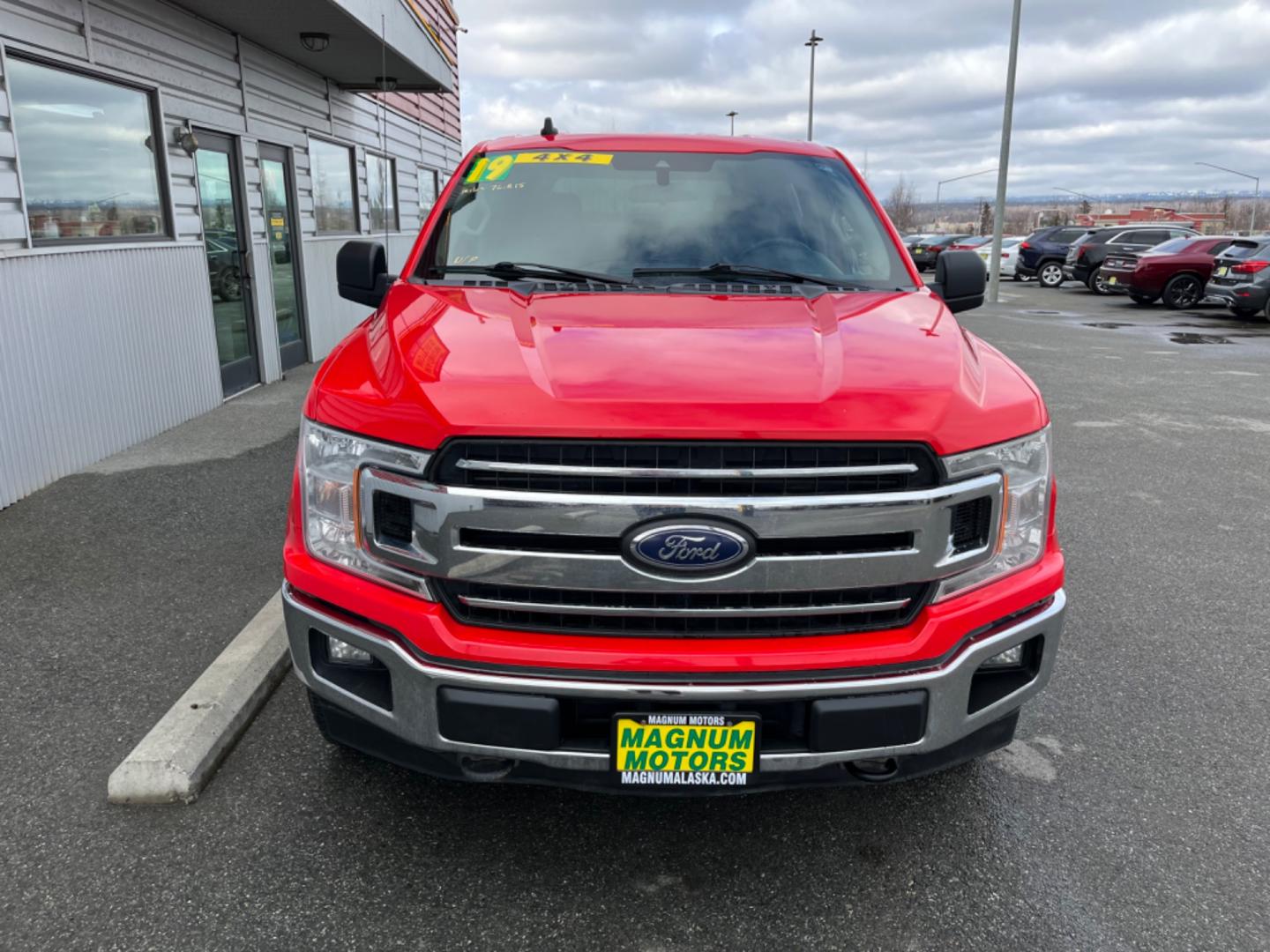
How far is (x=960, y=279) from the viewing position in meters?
3.76

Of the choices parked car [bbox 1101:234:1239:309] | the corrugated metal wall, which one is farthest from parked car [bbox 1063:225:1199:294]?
the corrugated metal wall

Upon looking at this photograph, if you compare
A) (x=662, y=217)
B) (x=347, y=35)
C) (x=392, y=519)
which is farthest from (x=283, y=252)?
(x=392, y=519)

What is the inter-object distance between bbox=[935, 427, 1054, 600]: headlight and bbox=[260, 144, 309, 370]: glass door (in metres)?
8.99

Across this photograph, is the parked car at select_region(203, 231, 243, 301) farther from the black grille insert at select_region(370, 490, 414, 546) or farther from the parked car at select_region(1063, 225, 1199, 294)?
the parked car at select_region(1063, 225, 1199, 294)

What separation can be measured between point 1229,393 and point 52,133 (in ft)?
36.1

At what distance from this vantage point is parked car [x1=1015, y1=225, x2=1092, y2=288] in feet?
90.8

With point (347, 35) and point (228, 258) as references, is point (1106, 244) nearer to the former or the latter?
point (347, 35)

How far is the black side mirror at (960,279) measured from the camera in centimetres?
376

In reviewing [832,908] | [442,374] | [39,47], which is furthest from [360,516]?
[39,47]

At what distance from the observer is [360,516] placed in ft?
7.34

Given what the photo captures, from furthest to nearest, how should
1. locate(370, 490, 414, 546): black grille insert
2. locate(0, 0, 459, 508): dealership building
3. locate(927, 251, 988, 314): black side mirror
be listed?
locate(0, 0, 459, 508): dealership building < locate(927, 251, 988, 314): black side mirror < locate(370, 490, 414, 546): black grille insert

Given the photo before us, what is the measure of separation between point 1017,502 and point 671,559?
89 centimetres

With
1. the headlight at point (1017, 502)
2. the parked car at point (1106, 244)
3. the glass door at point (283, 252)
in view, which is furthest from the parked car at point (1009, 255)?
the headlight at point (1017, 502)

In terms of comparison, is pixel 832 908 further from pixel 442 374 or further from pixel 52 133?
pixel 52 133
